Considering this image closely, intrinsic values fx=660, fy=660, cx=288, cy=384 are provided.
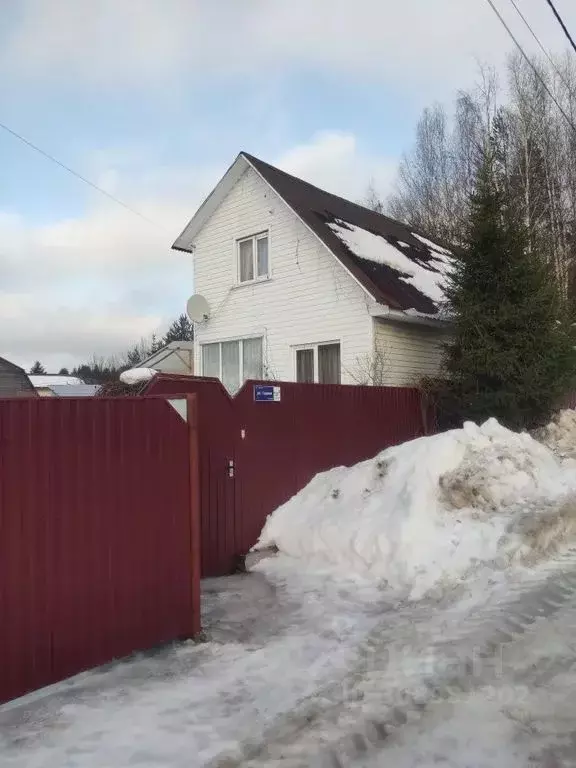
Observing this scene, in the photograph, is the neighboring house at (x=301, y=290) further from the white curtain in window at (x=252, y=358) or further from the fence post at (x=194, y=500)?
the fence post at (x=194, y=500)

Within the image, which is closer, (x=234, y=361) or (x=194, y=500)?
(x=194, y=500)

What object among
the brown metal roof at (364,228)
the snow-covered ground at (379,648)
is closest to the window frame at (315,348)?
the brown metal roof at (364,228)

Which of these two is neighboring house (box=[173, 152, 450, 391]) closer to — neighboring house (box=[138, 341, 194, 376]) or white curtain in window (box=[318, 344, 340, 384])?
white curtain in window (box=[318, 344, 340, 384])

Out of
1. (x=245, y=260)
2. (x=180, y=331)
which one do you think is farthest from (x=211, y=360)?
(x=180, y=331)

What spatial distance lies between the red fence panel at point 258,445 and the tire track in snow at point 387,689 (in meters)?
2.65

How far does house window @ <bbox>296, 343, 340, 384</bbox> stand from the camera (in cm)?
1419

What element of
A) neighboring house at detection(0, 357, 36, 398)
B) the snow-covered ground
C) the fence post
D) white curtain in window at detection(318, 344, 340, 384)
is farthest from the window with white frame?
neighboring house at detection(0, 357, 36, 398)

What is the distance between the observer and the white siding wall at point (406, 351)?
1342 cm

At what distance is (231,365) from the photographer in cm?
1633

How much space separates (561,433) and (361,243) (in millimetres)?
→ 6312

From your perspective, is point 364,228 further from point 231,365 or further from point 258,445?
point 258,445

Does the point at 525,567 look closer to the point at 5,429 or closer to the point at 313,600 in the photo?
the point at 313,600

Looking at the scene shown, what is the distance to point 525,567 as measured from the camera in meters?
6.32

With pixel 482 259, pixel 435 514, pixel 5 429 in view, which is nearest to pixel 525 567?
pixel 435 514
